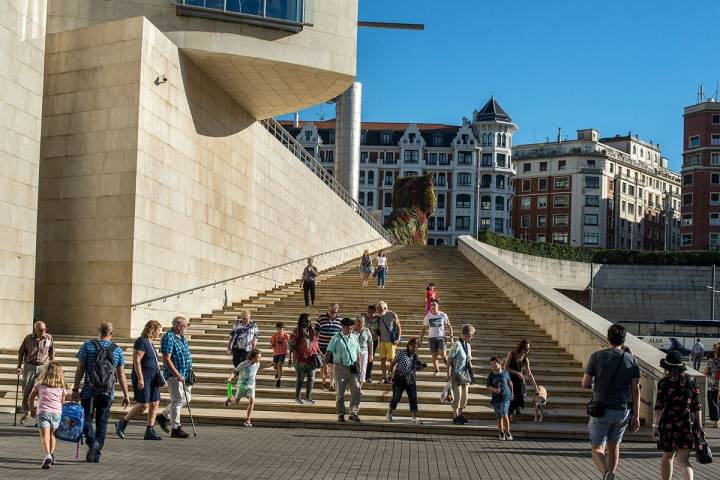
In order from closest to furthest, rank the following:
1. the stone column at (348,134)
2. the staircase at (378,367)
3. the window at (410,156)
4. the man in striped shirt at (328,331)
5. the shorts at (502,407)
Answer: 1. the shorts at (502,407)
2. the staircase at (378,367)
3. the man in striped shirt at (328,331)
4. the stone column at (348,134)
5. the window at (410,156)

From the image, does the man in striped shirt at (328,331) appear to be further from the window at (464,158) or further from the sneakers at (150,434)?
the window at (464,158)

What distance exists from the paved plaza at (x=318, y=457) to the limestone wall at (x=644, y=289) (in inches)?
2108

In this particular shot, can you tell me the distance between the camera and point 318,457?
418 inches

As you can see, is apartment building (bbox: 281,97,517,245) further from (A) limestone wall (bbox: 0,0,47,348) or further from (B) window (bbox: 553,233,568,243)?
(A) limestone wall (bbox: 0,0,47,348)

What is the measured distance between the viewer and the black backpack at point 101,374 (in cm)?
1027

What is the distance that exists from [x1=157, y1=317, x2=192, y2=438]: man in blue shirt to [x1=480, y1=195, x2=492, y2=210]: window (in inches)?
3743

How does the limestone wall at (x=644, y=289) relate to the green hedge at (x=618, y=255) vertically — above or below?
below

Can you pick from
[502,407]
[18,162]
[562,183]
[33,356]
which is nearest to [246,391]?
[33,356]

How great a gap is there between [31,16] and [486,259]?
55.1 ft

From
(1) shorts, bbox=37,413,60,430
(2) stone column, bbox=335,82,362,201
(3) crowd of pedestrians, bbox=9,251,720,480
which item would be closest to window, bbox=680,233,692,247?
(2) stone column, bbox=335,82,362,201

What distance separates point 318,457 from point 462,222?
96.1 m

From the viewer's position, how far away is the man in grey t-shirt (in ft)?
27.3

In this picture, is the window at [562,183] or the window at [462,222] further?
the window at [562,183]

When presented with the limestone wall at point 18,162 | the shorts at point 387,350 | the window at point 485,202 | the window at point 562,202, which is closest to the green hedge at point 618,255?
the window at point 485,202
